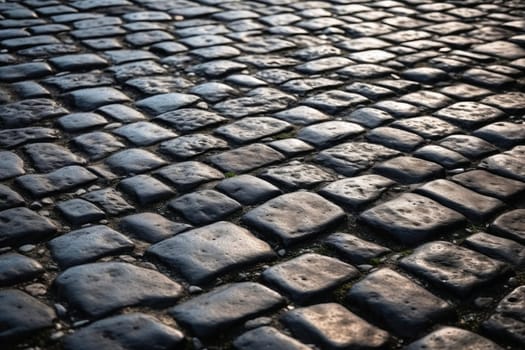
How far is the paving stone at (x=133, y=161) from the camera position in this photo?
3010mm

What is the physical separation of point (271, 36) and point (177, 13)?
102 centimetres

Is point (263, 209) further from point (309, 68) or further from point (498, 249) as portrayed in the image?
point (309, 68)

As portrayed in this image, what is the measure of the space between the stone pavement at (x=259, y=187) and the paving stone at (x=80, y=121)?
12 millimetres

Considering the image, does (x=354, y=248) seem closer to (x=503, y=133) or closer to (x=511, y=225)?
(x=511, y=225)

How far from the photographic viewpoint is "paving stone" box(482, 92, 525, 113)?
3.73 meters

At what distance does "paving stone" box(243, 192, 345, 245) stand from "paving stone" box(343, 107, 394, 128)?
0.88 m

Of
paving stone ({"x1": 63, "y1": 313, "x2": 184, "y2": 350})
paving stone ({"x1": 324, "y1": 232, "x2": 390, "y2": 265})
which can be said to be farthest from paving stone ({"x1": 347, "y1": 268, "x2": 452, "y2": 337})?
paving stone ({"x1": 63, "y1": 313, "x2": 184, "y2": 350})

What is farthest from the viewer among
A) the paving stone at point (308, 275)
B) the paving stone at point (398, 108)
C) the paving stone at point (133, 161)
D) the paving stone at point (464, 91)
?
the paving stone at point (464, 91)

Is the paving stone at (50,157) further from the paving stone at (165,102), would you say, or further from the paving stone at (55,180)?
the paving stone at (165,102)

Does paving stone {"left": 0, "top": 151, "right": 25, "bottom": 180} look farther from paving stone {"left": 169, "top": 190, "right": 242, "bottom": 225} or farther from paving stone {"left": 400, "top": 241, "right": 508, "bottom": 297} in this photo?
paving stone {"left": 400, "top": 241, "right": 508, "bottom": 297}

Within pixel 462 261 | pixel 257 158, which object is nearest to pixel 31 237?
pixel 257 158

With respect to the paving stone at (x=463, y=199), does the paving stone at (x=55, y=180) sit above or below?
above

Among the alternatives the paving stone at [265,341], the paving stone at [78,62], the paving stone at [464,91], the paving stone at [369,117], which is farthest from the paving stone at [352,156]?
the paving stone at [78,62]

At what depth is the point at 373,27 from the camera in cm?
519
